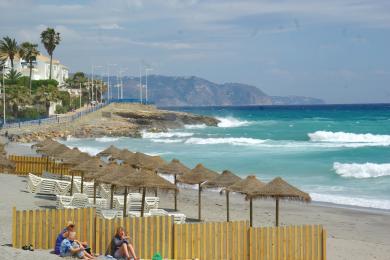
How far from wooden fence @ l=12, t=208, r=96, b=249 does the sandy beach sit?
1.74ft

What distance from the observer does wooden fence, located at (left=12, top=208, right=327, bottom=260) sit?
13.3 m

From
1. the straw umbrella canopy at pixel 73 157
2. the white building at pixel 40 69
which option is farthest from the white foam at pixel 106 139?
the straw umbrella canopy at pixel 73 157

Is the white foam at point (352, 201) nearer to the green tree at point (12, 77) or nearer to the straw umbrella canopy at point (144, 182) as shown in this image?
the straw umbrella canopy at point (144, 182)

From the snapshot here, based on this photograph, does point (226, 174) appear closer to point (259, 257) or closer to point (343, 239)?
point (343, 239)

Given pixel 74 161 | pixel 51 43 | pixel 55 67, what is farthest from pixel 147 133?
pixel 74 161

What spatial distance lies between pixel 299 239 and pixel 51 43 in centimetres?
8007

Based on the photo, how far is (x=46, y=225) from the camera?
13.4m

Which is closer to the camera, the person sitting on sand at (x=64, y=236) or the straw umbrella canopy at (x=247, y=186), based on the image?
the person sitting on sand at (x=64, y=236)

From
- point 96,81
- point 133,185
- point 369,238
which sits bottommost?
point 369,238

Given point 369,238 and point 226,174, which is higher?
point 226,174

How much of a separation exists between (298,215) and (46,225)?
38.5 ft

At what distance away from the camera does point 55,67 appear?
361 feet

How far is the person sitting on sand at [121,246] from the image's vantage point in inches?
510

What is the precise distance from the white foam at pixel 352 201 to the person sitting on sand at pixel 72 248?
47.9 ft
